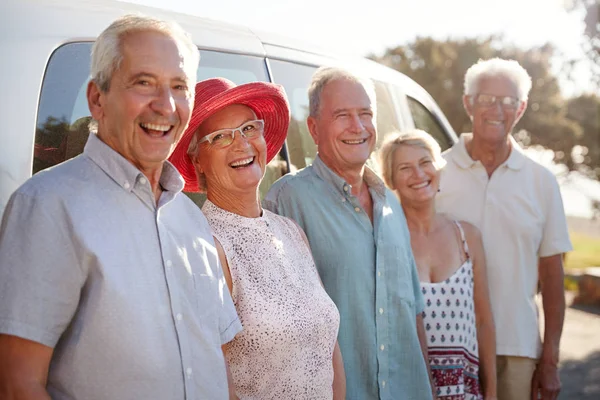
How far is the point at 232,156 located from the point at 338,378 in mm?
865

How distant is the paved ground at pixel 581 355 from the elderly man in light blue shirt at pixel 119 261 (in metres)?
6.39

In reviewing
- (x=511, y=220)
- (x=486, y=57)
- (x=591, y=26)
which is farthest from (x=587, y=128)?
(x=511, y=220)

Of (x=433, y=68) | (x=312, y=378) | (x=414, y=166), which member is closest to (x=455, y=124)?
(x=433, y=68)

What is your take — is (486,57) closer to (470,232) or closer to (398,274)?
(470,232)

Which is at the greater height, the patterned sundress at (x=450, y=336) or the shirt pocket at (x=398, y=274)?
the shirt pocket at (x=398, y=274)

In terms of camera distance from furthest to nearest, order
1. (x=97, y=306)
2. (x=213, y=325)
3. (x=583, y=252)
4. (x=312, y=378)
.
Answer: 1. (x=583, y=252)
2. (x=312, y=378)
3. (x=213, y=325)
4. (x=97, y=306)

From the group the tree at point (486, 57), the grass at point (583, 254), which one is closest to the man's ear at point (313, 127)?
the grass at point (583, 254)

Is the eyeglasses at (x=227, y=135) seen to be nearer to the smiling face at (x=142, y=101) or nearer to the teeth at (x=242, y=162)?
the teeth at (x=242, y=162)

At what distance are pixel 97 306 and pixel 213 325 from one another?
0.39 metres

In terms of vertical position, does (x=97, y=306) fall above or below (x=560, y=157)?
below

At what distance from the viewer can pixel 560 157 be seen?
16.5m

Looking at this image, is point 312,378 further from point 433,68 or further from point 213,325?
point 433,68

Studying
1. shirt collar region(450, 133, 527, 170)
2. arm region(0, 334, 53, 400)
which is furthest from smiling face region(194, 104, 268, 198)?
shirt collar region(450, 133, 527, 170)

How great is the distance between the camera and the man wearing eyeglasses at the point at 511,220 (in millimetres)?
3855
